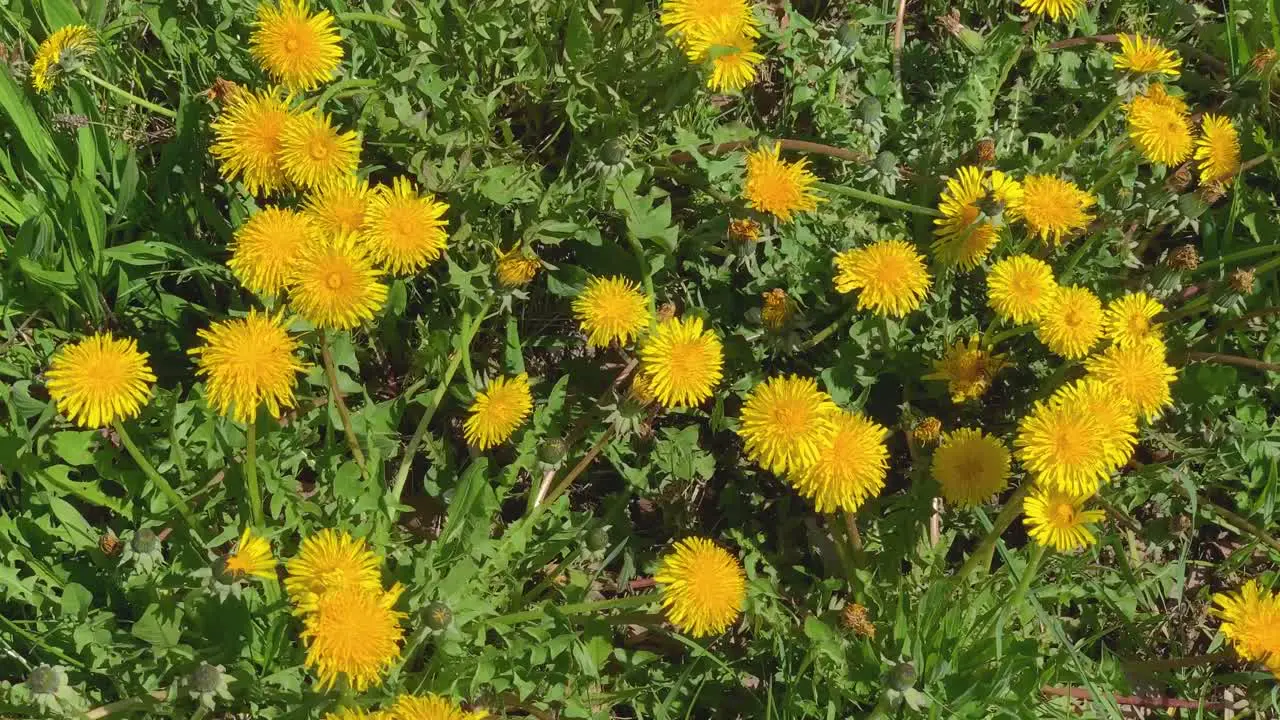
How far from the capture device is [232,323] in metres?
1.95

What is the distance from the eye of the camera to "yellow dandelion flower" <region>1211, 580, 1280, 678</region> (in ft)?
7.42

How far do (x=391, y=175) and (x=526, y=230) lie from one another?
20.5 inches

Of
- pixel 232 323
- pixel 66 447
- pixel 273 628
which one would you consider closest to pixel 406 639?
pixel 273 628

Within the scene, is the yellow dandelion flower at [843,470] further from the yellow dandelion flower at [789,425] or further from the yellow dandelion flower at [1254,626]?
the yellow dandelion flower at [1254,626]

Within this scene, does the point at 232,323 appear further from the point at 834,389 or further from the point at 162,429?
the point at 834,389

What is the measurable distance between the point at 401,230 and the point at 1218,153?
2.24 metres

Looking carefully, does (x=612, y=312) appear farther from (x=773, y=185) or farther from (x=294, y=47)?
(x=294, y=47)

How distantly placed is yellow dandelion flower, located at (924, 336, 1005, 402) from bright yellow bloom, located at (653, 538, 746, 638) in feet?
2.75

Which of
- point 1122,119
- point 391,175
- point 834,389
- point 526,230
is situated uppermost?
point 1122,119

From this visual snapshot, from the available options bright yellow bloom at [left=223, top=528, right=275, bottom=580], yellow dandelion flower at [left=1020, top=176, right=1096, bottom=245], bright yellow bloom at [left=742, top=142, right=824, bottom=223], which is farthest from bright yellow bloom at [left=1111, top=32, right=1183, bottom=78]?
bright yellow bloom at [left=223, top=528, right=275, bottom=580]

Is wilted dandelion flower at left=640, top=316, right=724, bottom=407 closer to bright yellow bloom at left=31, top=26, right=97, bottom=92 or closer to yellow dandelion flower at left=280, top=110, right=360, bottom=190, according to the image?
yellow dandelion flower at left=280, top=110, right=360, bottom=190

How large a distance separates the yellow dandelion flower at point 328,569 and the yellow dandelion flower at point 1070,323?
1.66m

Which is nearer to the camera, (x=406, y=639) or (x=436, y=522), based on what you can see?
(x=406, y=639)

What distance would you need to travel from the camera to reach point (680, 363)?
219 centimetres
